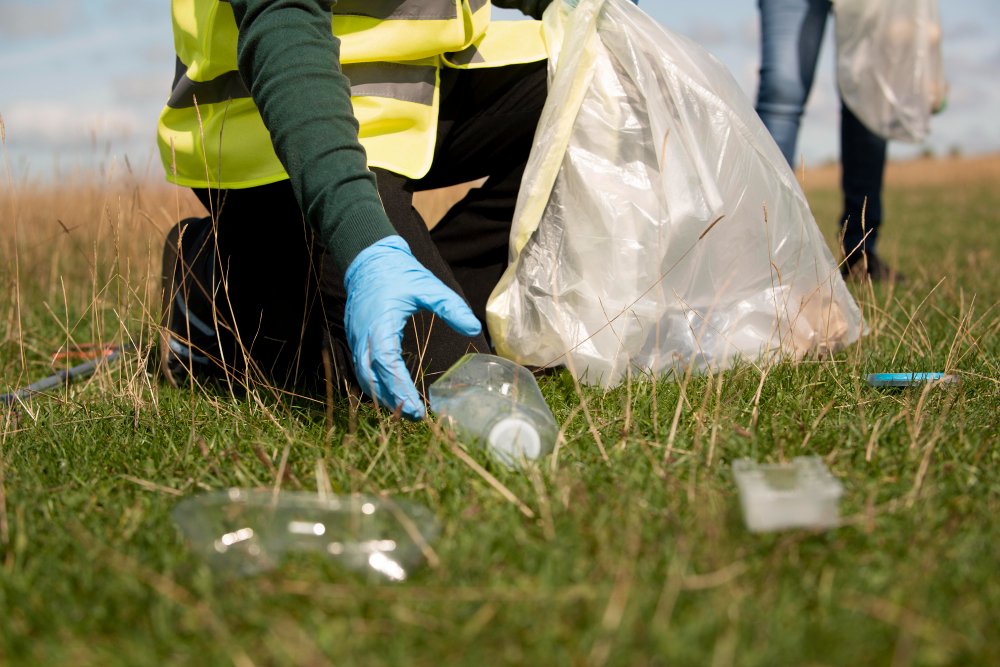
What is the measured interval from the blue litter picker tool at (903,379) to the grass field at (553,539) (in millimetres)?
34

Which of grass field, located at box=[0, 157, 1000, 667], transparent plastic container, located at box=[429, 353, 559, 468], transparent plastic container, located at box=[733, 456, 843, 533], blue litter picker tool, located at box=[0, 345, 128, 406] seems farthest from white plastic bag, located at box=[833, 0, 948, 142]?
blue litter picker tool, located at box=[0, 345, 128, 406]

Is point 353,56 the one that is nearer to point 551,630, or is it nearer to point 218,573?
point 218,573

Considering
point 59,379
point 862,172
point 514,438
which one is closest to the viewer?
point 514,438

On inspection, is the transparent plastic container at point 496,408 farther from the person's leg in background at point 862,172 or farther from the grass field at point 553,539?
the person's leg in background at point 862,172

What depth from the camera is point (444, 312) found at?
1.54 m

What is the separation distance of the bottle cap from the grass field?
4cm

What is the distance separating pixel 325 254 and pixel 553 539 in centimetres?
97

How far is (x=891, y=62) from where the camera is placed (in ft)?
9.73

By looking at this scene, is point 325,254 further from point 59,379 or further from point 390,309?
point 59,379

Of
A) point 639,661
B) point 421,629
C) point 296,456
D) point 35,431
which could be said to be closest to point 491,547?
point 421,629

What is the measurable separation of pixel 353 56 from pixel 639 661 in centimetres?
132

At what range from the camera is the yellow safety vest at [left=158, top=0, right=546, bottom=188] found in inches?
70.1

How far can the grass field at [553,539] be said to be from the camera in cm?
93

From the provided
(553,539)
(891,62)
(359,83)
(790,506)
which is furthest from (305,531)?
(891,62)
